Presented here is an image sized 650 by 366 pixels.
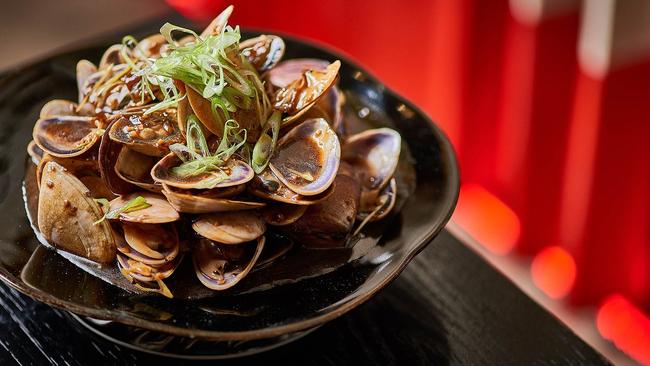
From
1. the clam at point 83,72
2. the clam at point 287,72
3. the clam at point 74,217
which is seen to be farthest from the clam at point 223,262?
the clam at point 83,72

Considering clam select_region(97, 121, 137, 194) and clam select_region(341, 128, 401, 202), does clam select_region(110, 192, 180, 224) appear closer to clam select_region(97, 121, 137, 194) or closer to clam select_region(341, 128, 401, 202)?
clam select_region(97, 121, 137, 194)

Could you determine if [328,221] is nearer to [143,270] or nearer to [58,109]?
[143,270]

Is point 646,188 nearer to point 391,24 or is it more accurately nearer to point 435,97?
point 435,97

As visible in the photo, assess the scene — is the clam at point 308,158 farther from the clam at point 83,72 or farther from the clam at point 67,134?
the clam at point 83,72

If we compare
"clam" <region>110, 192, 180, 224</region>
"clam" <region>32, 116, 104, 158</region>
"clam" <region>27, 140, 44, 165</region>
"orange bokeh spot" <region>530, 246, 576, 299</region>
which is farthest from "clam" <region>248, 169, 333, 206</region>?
"orange bokeh spot" <region>530, 246, 576, 299</region>

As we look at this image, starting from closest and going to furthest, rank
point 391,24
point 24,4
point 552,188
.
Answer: point 552,188 < point 391,24 < point 24,4

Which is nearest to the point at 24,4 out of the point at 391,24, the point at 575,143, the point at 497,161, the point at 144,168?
the point at 391,24
